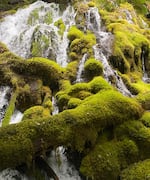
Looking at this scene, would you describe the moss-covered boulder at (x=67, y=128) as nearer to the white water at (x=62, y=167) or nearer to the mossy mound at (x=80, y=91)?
the white water at (x=62, y=167)

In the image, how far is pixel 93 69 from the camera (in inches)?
455

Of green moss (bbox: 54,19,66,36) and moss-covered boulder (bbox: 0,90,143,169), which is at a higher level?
moss-covered boulder (bbox: 0,90,143,169)

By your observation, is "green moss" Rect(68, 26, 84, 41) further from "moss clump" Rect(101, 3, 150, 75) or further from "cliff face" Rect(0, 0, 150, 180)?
"moss clump" Rect(101, 3, 150, 75)

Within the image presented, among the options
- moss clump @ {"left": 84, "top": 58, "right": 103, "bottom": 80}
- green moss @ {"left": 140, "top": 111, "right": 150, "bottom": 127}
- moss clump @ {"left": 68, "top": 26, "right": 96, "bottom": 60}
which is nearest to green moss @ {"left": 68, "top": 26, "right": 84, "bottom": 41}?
moss clump @ {"left": 68, "top": 26, "right": 96, "bottom": 60}

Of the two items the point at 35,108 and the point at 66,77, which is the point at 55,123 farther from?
the point at 66,77

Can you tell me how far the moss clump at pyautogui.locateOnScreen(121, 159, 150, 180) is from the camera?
7.69 metres

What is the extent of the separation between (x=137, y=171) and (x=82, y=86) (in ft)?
10.9

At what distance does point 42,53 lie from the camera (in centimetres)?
1377

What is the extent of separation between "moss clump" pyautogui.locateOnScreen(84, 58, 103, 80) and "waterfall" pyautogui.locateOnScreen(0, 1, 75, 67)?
1.55 meters

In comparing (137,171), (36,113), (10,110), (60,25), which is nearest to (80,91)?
(36,113)

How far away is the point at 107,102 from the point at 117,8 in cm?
1152

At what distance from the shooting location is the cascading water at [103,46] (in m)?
11.7

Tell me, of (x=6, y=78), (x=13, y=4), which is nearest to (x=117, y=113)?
(x=6, y=78)

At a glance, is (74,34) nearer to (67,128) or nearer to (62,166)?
(67,128)
